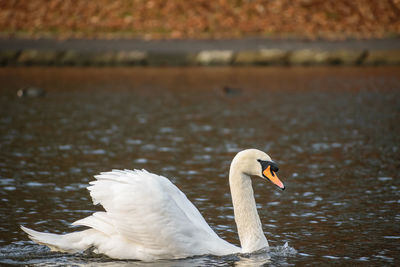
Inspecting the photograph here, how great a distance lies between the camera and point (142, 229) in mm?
7031

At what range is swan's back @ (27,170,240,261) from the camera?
7031 mm

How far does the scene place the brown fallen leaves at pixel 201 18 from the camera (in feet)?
83.0

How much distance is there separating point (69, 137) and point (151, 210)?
679 cm

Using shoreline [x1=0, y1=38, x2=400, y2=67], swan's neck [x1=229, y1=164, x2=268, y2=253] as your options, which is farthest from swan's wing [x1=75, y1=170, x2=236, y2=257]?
shoreline [x1=0, y1=38, x2=400, y2=67]

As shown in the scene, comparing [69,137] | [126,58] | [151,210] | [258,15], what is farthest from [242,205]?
[258,15]

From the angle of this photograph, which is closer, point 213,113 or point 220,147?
point 220,147

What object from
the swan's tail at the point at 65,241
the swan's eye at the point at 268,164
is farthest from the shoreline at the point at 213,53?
the swan's tail at the point at 65,241

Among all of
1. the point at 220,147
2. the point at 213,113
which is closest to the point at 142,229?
the point at 220,147

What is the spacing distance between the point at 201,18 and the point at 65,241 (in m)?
19.5

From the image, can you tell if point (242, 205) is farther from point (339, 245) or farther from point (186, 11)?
point (186, 11)

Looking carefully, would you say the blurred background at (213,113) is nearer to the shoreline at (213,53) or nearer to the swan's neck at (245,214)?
the shoreline at (213,53)

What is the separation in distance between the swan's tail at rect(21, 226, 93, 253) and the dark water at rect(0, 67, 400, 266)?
11 cm

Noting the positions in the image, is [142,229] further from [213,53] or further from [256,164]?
[213,53]

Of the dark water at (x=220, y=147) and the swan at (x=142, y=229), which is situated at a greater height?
the dark water at (x=220, y=147)
